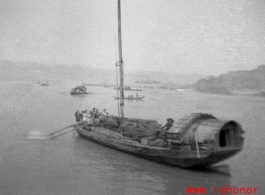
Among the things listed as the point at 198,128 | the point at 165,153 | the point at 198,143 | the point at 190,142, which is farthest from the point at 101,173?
the point at 198,128

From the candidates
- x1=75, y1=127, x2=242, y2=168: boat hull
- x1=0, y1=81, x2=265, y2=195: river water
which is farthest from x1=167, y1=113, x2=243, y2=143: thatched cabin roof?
x1=0, y1=81, x2=265, y2=195: river water

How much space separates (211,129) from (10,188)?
36.3 ft

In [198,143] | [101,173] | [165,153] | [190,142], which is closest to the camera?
[198,143]

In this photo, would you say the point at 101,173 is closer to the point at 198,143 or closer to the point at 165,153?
the point at 165,153

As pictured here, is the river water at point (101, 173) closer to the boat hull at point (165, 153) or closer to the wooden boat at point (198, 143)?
the boat hull at point (165, 153)

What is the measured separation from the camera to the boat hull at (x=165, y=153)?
12852mm

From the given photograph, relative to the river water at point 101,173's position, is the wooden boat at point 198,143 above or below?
above

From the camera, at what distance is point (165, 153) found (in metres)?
14.3

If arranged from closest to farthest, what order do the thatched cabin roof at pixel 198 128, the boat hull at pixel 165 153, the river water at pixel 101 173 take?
the river water at pixel 101 173 < the thatched cabin roof at pixel 198 128 < the boat hull at pixel 165 153

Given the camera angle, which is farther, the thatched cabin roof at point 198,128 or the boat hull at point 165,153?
the boat hull at point 165,153

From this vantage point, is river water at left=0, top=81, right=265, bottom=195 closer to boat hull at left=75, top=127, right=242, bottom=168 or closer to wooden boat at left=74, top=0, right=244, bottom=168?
boat hull at left=75, top=127, right=242, bottom=168

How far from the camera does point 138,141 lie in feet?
56.1

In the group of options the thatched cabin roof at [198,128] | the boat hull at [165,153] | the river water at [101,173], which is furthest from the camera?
the boat hull at [165,153]

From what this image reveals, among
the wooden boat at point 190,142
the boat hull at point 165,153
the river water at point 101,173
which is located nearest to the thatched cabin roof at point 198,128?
the wooden boat at point 190,142
